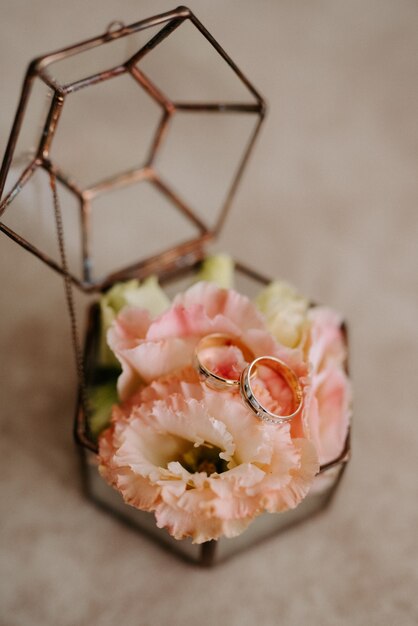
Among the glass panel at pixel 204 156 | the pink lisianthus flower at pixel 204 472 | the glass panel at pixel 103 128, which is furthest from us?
the glass panel at pixel 204 156

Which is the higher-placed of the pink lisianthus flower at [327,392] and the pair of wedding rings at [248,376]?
the pair of wedding rings at [248,376]

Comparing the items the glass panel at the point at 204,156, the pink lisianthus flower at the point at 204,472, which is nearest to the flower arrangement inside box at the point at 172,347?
the pink lisianthus flower at the point at 204,472

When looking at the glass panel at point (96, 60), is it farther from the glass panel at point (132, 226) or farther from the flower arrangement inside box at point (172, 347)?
the glass panel at point (132, 226)

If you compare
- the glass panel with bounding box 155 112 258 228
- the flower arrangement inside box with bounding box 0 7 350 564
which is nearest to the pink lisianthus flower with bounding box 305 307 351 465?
the flower arrangement inside box with bounding box 0 7 350 564

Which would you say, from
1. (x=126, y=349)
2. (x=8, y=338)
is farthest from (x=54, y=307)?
(x=126, y=349)

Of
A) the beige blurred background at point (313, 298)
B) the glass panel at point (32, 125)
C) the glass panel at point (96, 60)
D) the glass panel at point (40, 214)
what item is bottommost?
the beige blurred background at point (313, 298)

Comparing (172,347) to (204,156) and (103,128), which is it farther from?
(204,156)

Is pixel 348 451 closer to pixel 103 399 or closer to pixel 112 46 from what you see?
pixel 103 399

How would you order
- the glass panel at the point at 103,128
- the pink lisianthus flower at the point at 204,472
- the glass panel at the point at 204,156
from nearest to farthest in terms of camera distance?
the pink lisianthus flower at the point at 204,472
the glass panel at the point at 103,128
the glass panel at the point at 204,156
